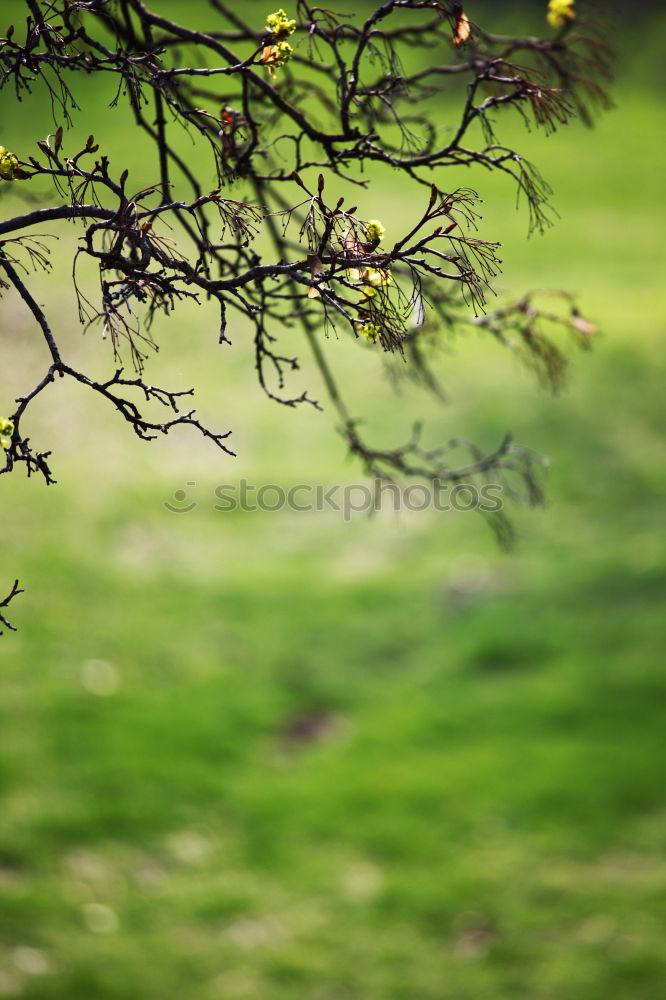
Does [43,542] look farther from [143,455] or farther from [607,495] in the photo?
[607,495]

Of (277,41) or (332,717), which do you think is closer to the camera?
(277,41)

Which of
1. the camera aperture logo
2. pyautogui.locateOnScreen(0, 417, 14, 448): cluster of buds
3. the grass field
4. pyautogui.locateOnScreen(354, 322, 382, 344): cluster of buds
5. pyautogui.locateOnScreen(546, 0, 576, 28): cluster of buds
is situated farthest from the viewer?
the camera aperture logo

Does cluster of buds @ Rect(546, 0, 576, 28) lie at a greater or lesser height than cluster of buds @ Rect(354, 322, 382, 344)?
greater

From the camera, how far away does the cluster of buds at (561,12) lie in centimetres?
289

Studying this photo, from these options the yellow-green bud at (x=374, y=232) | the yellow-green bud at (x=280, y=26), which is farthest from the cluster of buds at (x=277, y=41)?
the yellow-green bud at (x=374, y=232)

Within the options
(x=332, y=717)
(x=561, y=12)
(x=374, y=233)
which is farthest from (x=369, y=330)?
(x=332, y=717)

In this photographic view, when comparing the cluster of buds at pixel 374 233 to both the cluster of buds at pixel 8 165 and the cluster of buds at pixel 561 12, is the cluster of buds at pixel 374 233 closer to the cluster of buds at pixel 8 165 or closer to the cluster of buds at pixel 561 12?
the cluster of buds at pixel 8 165

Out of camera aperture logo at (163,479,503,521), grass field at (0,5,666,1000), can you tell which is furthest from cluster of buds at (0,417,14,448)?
camera aperture logo at (163,479,503,521)

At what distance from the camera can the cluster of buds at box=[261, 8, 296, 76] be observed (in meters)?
2.16

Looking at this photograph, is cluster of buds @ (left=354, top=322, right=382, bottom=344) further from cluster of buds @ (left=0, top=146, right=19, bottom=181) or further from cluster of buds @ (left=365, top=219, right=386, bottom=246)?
cluster of buds @ (left=0, top=146, right=19, bottom=181)

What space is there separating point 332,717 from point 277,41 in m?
5.60

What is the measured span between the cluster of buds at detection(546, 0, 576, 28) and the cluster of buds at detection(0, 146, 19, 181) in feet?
6.46

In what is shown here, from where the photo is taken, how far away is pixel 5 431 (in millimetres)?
2080

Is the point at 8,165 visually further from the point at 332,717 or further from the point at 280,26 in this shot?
the point at 332,717
